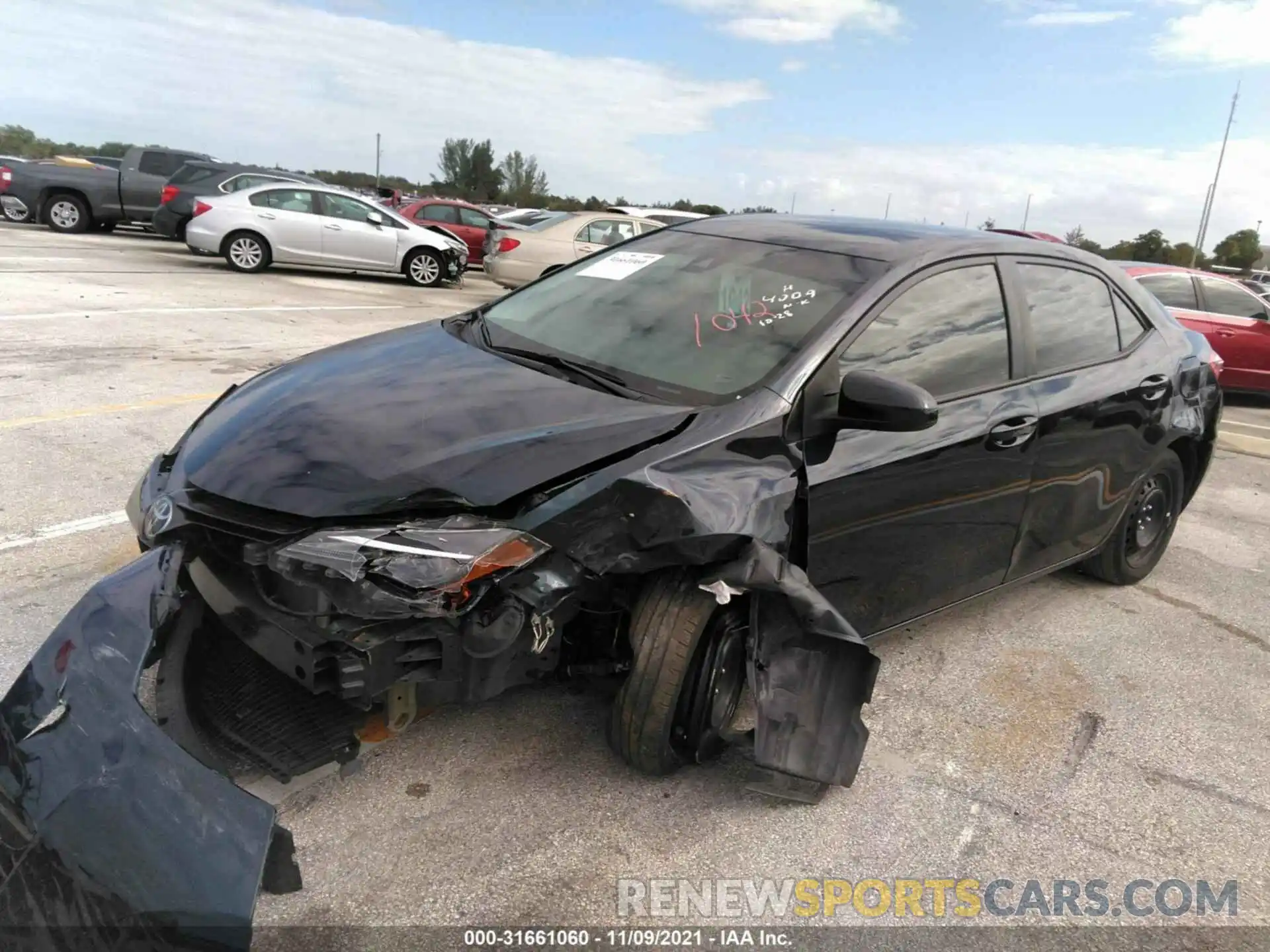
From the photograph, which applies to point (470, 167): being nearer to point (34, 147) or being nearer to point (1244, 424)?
point (34, 147)

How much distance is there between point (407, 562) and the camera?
2107 millimetres

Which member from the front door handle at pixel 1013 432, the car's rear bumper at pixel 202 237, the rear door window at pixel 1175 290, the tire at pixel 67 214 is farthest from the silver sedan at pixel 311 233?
the front door handle at pixel 1013 432

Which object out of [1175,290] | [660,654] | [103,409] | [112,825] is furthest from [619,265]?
[1175,290]

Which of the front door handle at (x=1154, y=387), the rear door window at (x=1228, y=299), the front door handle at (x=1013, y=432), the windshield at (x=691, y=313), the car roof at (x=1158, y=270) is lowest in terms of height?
the front door handle at (x=1013, y=432)

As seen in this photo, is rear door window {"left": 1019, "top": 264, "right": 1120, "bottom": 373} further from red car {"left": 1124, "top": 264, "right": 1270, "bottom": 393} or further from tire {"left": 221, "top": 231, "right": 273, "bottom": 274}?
tire {"left": 221, "top": 231, "right": 273, "bottom": 274}

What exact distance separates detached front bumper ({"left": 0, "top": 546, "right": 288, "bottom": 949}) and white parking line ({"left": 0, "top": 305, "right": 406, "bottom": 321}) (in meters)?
8.03

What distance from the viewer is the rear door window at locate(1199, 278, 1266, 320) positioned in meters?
10.2

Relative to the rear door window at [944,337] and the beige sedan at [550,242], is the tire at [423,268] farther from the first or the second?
the rear door window at [944,337]

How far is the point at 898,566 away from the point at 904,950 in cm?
120

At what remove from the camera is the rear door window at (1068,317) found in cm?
352

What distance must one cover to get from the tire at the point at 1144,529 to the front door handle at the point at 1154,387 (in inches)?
14.3

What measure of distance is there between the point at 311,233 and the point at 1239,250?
171ft

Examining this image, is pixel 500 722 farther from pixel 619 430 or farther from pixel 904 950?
pixel 904 950

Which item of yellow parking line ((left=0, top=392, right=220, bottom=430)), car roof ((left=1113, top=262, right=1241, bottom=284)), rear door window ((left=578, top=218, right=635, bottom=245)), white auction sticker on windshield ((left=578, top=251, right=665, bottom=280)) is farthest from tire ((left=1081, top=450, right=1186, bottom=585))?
rear door window ((left=578, top=218, right=635, bottom=245))
